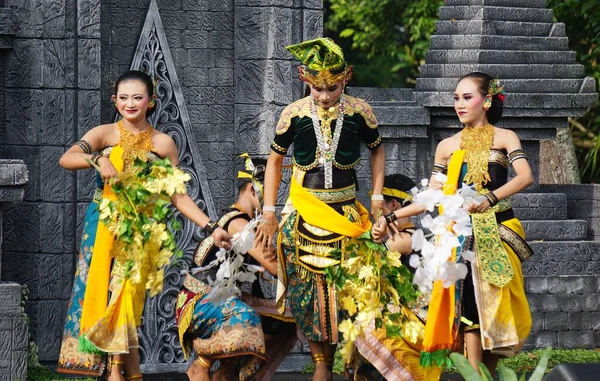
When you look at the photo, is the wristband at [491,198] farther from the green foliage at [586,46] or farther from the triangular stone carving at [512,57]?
the green foliage at [586,46]

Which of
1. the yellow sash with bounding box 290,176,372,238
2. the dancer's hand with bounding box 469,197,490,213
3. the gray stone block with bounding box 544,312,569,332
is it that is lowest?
the gray stone block with bounding box 544,312,569,332

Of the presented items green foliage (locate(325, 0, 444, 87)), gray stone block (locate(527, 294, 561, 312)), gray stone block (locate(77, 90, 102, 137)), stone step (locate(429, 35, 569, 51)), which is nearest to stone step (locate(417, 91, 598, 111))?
stone step (locate(429, 35, 569, 51))

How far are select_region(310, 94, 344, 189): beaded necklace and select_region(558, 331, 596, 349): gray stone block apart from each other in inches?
137

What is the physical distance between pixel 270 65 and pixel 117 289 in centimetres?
295

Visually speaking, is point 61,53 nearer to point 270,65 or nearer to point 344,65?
point 270,65

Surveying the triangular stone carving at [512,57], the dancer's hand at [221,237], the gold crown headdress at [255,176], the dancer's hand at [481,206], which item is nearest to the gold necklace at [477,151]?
the dancer's hand at [481,206]

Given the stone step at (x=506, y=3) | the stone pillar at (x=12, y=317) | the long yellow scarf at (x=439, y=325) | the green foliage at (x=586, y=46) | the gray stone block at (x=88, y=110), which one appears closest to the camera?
the long yellow scarf at (x=439, y=325)

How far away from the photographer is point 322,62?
8.16 metres

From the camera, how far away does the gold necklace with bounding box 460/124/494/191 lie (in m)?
8.38

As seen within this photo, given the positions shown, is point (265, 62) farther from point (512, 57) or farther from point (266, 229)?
point (266, 229)

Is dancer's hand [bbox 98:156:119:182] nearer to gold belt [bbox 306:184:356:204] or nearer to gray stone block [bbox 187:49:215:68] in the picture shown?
gold belt [bbox 306:184:356:204]

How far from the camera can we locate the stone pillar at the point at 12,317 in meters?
8.76

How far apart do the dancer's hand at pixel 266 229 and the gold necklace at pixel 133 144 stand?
2.62 feet

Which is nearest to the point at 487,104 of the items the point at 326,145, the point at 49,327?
the point at 326,145
